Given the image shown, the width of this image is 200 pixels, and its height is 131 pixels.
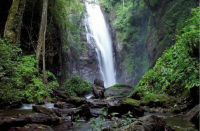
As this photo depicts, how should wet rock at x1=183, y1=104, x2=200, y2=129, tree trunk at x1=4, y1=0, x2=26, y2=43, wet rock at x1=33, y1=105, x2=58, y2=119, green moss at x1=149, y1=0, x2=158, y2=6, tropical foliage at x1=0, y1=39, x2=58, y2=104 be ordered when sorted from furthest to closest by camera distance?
1. green moss at x1=149, y1=0, x2=158, y2=6
2. tree trunk at x1=4, y1=0, x2=26, y2=43
3. tropical foliage at x1=0, y1=39, x2=58, y2=104
4. wet rock at x1=33, y1=105, x2=58, y2=119
5. wet rock at x1=183, y1=104, x2=200, y2=129

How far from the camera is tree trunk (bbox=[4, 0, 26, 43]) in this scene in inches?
375

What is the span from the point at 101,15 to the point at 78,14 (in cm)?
612

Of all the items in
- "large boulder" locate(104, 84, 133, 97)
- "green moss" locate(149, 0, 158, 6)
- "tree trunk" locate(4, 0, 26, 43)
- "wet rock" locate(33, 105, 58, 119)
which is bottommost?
"large boulder" locate(104, 84, 133, 97)

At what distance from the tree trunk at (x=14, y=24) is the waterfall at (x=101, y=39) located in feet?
58.8

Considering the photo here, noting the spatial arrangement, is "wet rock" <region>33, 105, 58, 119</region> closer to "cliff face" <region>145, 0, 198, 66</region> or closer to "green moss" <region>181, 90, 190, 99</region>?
"green moss" <region>181, 90, 190, 99</region>

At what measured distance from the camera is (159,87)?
28.7 ft

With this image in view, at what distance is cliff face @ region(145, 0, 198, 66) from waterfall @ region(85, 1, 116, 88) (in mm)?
10258

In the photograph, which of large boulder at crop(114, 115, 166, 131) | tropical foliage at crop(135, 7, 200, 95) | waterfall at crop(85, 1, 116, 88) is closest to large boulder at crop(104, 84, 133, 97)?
tropical foliage at crop(135, 7, 200, 95)

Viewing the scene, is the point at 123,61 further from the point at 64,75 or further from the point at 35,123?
the point at 35,123

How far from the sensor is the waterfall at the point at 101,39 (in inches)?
1084

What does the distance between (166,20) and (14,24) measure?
1126 cm

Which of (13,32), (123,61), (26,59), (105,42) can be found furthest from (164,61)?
(105,42)

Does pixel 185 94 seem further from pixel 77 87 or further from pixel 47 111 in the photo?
pixel 77 87

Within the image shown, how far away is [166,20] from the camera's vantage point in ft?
47.4
